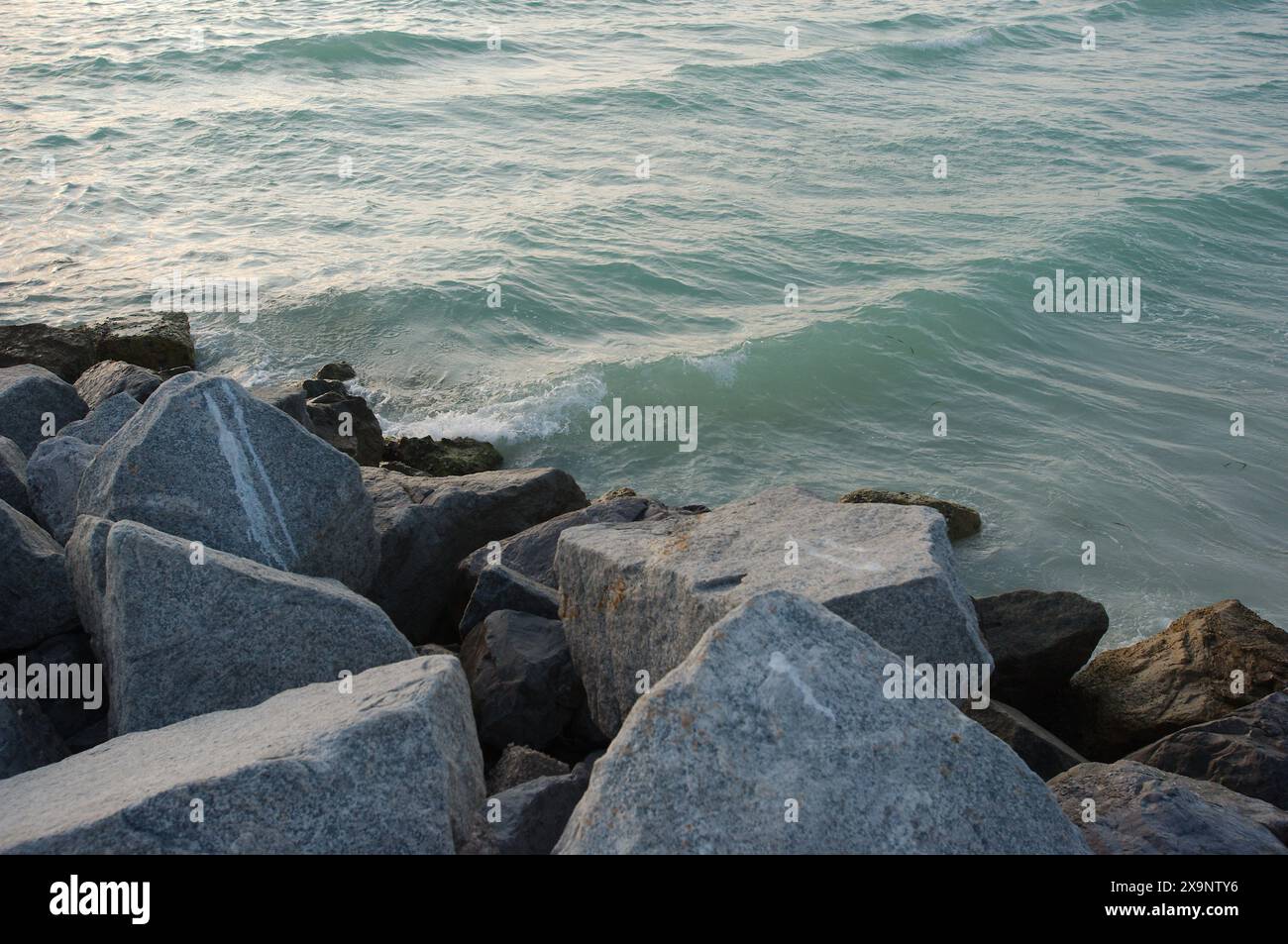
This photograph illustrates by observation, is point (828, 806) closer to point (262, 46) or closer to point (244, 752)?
point (244, 752)

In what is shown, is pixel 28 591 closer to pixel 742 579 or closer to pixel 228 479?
pixel 228 479

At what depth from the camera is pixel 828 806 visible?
2.79m

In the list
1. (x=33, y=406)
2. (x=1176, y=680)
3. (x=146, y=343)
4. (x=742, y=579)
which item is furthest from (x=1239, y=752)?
(x=146, y=343)

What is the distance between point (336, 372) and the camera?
1071cm

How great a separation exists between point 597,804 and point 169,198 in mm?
14997

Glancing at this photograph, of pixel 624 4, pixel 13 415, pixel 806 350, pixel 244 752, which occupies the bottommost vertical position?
pixel 806 350

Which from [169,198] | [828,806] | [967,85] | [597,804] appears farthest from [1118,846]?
[967,85]

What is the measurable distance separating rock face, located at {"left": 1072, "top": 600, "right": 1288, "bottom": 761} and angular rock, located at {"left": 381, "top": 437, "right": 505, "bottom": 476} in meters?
4.93

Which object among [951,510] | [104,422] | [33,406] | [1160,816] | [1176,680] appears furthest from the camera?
[951,510]

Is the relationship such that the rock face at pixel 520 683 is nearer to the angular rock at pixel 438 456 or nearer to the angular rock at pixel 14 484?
the angular rock at pixel 14 484

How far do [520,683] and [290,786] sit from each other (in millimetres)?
1799

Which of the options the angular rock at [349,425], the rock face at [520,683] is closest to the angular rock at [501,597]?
the rock face at [520,683]

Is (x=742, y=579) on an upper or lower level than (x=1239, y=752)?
upper
